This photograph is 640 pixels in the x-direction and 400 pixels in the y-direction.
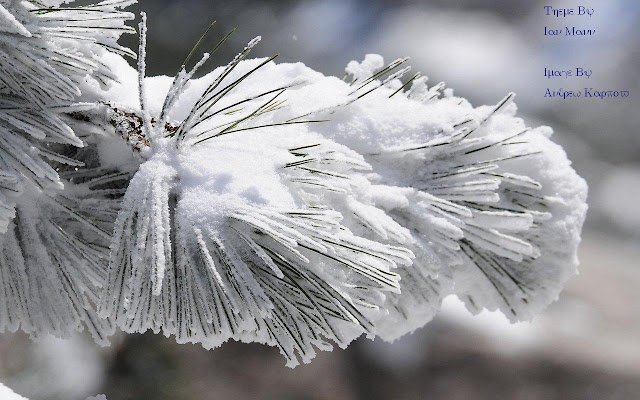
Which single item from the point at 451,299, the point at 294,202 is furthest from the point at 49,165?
the point at 451,299

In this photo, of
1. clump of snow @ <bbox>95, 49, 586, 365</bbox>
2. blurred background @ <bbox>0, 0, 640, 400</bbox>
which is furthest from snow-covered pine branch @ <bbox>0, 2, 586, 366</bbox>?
blurred background @ <bbox>0, 0, 640, 400</bbox>

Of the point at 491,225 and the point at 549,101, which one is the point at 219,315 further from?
the point at 549,101

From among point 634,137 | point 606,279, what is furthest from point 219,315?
point 634,137

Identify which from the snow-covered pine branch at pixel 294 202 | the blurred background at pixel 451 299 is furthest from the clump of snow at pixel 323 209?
the blurred background at pixel 451 299

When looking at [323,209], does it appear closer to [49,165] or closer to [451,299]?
[49,165]

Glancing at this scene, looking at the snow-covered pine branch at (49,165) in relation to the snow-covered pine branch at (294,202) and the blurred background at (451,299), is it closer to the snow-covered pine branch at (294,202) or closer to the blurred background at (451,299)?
the snow-covered pine branch at (294,202)
